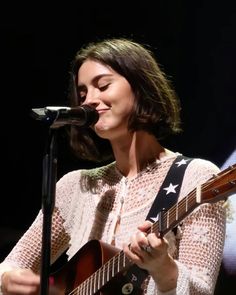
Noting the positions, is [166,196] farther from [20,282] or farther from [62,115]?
[20,282]

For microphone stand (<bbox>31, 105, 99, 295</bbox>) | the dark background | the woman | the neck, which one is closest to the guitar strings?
the woman

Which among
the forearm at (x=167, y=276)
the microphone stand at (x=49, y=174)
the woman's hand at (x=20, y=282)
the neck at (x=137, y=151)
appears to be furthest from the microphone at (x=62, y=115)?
the woman's hand at (x=20, y=282)

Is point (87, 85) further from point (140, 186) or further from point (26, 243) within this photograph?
point (26, 243)

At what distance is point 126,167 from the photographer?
1809mm

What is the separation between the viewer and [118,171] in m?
1.83

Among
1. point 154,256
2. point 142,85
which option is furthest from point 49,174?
point 142,85

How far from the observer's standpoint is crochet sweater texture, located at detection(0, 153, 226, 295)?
4.83 feet

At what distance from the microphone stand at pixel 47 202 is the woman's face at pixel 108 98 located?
0.32m

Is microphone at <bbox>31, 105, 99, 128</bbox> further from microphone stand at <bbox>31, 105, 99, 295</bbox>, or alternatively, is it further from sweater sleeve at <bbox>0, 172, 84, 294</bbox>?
sweater sleeve at <bbox>0, 172, 84, 294</bbox>

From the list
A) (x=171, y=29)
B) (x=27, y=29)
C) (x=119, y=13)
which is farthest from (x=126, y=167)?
(x=27, y=29)

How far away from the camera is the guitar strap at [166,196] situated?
1.51m

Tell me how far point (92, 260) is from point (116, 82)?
1.63ft

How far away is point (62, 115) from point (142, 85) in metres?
0.41

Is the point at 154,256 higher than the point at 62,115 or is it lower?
lower
